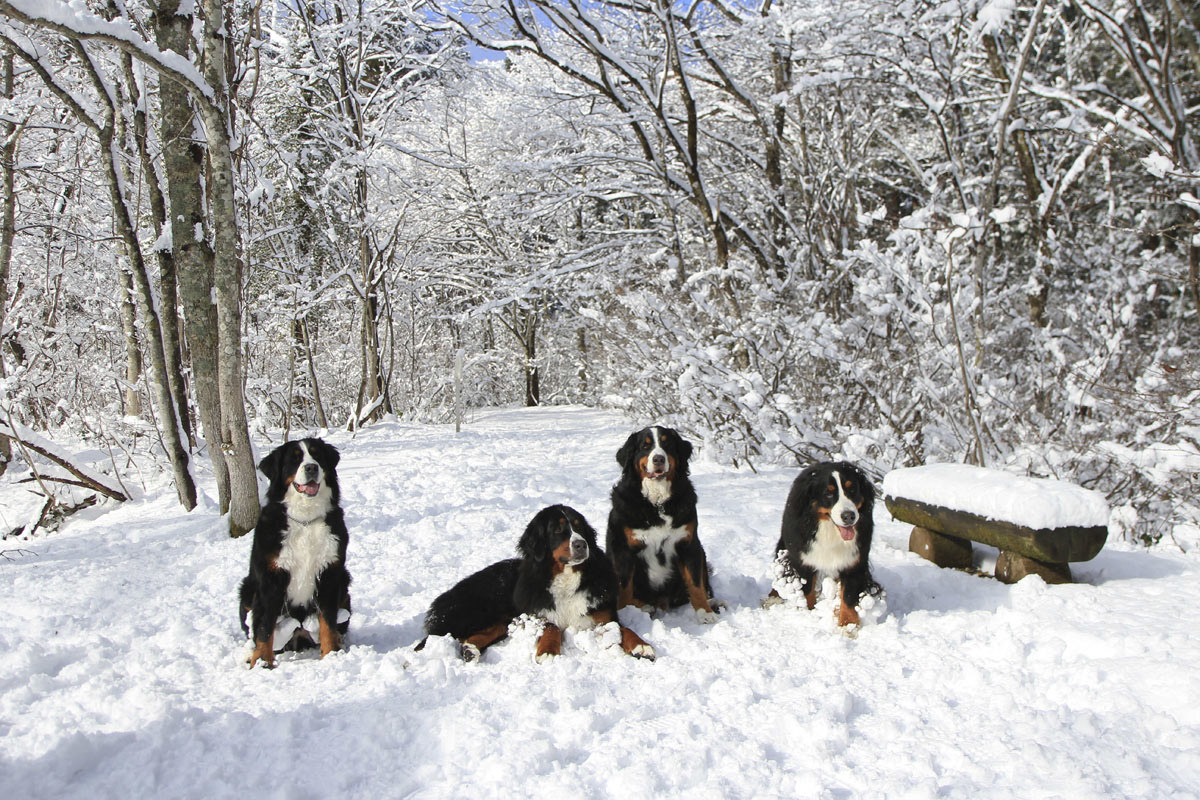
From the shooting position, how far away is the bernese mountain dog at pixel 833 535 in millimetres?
3348

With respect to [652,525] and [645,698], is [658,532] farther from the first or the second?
[645,698]

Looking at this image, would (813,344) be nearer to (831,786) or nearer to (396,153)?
(831,786)

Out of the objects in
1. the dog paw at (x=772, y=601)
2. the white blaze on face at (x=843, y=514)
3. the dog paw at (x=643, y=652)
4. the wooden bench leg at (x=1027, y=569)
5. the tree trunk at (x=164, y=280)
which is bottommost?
the dog paw at (x=772, y=601)

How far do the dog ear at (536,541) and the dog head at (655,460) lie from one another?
25.4 inches

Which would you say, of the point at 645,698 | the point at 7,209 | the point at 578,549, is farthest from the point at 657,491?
the point at 7,209

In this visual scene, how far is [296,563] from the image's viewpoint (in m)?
3.29

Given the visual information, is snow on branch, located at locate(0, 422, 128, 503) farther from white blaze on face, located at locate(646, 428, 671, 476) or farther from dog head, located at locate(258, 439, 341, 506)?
white blaze on face, located at locate(646, 428, 671, 476)

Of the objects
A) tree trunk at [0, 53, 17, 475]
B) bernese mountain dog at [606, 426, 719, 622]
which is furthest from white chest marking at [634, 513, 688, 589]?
tree trunk at [0, 53, 17, 475]

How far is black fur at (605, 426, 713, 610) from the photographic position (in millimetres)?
3723

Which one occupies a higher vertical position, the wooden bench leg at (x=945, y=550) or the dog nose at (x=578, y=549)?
the dog nose at (x=578, y=549)

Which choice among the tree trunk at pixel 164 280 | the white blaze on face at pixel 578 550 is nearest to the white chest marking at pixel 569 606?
A: the white blaze on face at pixel 578 550

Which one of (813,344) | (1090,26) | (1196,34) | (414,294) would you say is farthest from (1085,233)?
(414,294)

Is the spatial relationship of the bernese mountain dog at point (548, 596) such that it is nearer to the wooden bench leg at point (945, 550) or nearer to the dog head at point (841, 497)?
the dog head at point (841, 497)

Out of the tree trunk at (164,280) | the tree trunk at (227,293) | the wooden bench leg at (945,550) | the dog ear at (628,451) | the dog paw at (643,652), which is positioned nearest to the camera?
the dog paw at (643,652)
